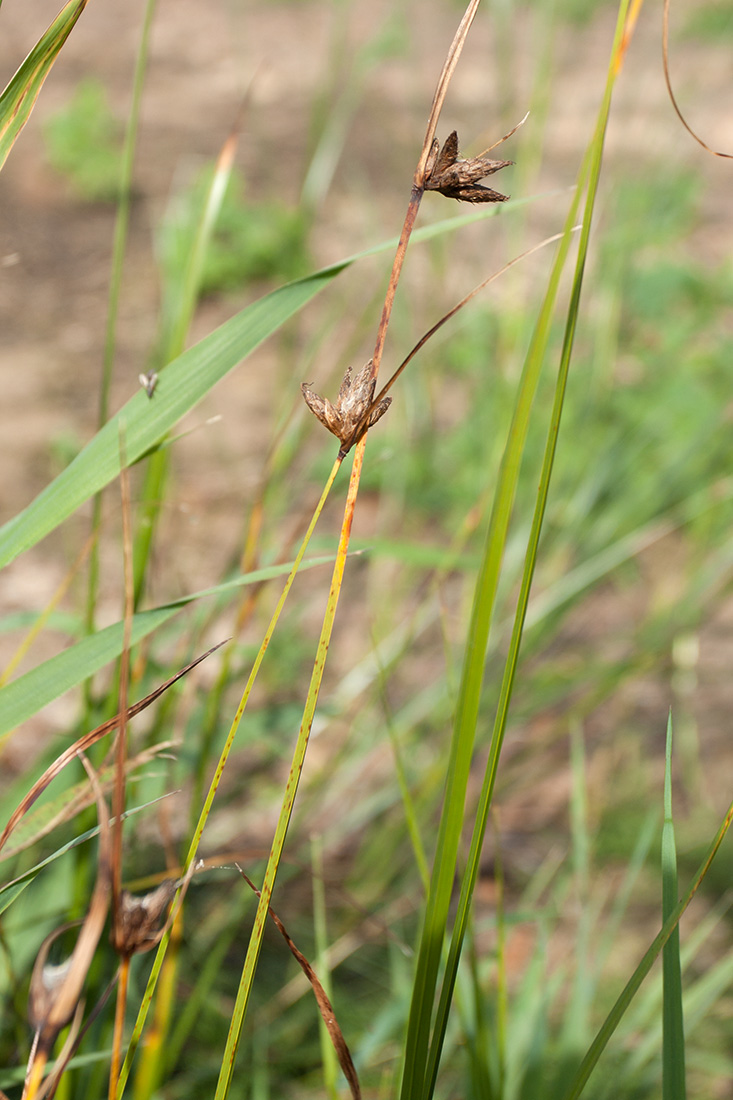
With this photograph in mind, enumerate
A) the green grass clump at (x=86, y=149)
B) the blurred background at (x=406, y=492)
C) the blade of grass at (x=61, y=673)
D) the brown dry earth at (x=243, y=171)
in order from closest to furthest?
the blade of grass at (x=61, y=673) → the blurred background at (x=406, y=492) → the brown dry earth at (x=243, y=171) → the green grass clump at (x=86, y=149)

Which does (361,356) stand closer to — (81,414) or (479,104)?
(81,414)

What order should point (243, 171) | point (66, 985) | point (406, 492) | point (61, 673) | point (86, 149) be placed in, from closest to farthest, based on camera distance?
point (66, 985) → point (61, 673) → point (406, 492) → point (86, 149) → point (243, 171)

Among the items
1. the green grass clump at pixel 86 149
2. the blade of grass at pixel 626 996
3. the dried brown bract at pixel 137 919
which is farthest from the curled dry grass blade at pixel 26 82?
the green grass clump at pixel 86 149

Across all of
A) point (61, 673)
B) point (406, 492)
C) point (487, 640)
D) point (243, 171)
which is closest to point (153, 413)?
point (61, 673)

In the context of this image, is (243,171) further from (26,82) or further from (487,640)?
(487,640)

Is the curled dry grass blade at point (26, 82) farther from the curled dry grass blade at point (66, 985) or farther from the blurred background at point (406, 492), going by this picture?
the curled dry grass blade at point (66, 985)

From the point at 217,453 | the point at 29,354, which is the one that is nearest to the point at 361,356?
the point at 217,453
